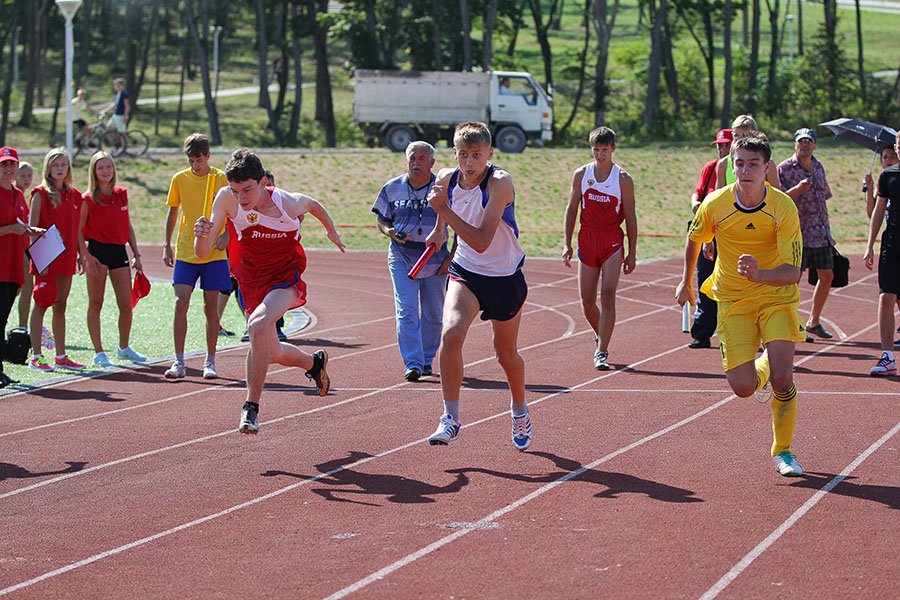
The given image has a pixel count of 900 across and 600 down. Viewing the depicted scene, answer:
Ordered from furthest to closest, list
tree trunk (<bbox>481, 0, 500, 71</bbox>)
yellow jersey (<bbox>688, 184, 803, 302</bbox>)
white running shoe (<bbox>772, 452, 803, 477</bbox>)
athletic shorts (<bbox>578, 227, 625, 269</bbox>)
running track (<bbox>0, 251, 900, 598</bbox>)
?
tree trunk (<bbox>481, 0, 500, 71</bbox>) → athletic shorts (<bbox>578, 227, 625, 269</bbox>) → yellow jersey (<bbox>688, 184, 803, 302</bbox>) → white running shoe (<bbox>772, 452, 803, 477</bbox>) → running track (<bbox>0, 251, 900, 598</bbox>)

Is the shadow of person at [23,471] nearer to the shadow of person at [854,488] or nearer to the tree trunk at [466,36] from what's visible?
the shadow of person at [854,488]

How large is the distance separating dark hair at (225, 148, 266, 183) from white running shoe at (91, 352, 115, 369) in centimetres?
412

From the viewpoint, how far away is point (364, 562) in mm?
5727

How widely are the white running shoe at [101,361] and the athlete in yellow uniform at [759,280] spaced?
241 inches

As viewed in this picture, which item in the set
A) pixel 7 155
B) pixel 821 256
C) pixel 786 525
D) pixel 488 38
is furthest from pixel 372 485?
pixel 488 38

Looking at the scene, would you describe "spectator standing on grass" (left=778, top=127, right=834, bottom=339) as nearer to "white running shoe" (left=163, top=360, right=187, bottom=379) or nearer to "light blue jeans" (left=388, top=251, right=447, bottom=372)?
"light blue jeans" (left=388, top=251, right=447, bottom=372)

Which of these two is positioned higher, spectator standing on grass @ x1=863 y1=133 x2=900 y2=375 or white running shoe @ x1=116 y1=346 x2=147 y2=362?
spectator standing on grass @ x1=863 y1=133 x2=900 y2=375

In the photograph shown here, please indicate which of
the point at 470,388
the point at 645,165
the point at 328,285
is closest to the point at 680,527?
the point at 470,388

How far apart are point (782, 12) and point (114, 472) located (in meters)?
106

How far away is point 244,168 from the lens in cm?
801

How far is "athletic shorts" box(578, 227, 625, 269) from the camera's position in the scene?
11.3 meters

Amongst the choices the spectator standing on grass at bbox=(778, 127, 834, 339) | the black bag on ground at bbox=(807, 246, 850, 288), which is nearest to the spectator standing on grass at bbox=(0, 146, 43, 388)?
the spectator standing on grass at bbox=(778, 127, 834, 339)

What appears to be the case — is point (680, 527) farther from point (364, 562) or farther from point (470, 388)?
point (470, 388)

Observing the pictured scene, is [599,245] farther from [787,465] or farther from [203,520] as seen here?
[203,520]
